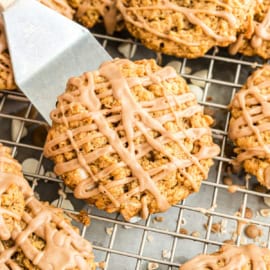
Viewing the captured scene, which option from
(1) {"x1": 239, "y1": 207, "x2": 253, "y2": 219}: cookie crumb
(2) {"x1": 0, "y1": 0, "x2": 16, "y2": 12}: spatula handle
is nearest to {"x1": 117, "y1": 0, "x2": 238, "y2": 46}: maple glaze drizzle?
(2) {"x1": 0, "y1": 0, "x2": 16, "y2": 12}: spatula handle

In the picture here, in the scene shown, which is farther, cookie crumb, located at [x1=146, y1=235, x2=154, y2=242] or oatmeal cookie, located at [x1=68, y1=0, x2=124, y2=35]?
oatmeal cookie, located at [x1=68, y1=0, x2=124, y2=35]

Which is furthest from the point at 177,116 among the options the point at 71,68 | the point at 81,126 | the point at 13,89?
the point at 13,89

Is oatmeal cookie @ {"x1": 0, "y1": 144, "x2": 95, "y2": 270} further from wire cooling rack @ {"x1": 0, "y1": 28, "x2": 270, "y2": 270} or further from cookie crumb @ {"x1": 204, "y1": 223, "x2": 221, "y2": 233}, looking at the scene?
cookie crumb @ {"x1": 204, "y1": 223, "x2": 221, "y2": 233}

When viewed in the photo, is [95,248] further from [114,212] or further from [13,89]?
[13,89]

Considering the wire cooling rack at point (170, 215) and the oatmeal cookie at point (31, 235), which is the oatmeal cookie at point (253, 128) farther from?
the oatmeal cookie at point (31, 235)

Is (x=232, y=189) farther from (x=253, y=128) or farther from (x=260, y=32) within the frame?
(x=260, y=32)

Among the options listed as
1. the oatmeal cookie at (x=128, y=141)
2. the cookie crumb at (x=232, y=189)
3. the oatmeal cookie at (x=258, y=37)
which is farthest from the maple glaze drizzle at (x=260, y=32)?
the cookie crumb at (x=232, y=189)
